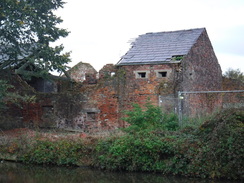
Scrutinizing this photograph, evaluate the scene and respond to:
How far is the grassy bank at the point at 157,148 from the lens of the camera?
11.4 metres

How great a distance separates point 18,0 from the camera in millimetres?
19219

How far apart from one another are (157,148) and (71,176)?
3454 millimetres

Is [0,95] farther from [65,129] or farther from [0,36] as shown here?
[65,129]

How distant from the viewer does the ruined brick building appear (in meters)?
20.7

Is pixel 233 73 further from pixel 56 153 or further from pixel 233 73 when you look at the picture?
pixel 56 153

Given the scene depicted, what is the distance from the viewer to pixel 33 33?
20594mm

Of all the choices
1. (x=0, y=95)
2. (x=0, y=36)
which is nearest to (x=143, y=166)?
(x=0, y=95)

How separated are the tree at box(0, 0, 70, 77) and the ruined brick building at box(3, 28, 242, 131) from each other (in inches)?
112

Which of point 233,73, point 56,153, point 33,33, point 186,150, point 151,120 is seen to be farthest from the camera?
point 233,73

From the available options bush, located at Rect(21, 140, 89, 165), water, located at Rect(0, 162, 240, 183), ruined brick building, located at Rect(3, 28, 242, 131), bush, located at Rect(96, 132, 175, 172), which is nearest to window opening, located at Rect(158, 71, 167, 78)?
ruined brick building, located at Rect(3, 28, 242, 131)

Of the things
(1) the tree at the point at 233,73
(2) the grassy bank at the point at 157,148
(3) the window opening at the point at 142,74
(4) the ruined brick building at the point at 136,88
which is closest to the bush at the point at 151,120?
(2) the grassy bank at the point at 157,148

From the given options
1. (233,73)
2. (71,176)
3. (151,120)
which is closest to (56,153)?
(71,176)

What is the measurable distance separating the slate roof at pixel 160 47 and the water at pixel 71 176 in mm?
9879

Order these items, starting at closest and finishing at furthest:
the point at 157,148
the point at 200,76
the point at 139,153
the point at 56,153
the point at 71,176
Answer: the point at 71,176, the point at 157,148, the point at 139,153, the point at 56,153, the point at 200,76
